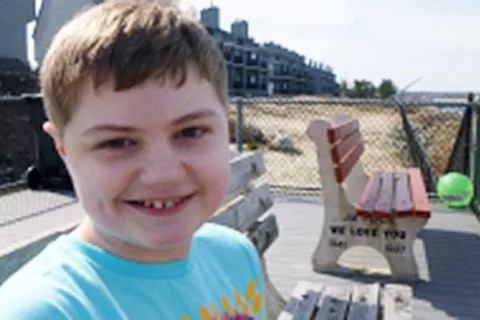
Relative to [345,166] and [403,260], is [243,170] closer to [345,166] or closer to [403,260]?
[345,166]

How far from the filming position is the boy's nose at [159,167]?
1073 mm

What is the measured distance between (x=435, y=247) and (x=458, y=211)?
5.68 ft

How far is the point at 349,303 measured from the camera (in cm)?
278

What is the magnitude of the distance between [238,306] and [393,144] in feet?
61.1

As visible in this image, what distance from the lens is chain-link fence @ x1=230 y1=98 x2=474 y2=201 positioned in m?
7.85

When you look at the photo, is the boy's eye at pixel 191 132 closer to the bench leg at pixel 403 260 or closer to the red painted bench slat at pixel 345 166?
the red painted bench slat at pixel 345 166

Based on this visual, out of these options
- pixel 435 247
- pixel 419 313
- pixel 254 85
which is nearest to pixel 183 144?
pixel 419 313

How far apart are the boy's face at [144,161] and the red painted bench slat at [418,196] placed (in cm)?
350

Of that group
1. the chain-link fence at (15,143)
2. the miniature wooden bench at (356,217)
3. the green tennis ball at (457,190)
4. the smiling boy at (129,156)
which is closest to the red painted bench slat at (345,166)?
the miniature wooden bench at (356,217)

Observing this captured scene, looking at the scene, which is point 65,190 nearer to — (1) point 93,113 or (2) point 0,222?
(2) point 0,222

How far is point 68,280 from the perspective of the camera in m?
1.05

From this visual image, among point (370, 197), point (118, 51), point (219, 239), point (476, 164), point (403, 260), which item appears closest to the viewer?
point (118, 51)

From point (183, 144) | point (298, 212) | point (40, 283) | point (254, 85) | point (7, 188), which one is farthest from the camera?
point (254, 85)

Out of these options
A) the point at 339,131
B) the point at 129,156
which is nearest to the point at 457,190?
the point at 339,131
